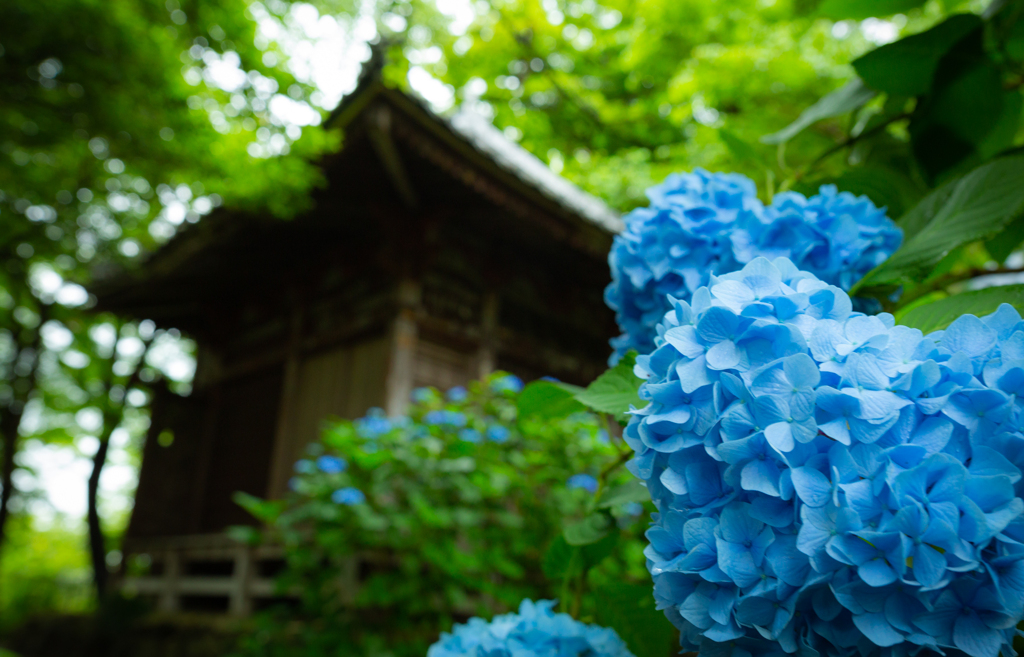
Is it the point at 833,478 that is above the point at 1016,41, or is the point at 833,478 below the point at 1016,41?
below

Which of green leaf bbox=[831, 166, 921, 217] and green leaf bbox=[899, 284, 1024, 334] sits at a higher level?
green leaf bbox=[831, 166, 921, 217]

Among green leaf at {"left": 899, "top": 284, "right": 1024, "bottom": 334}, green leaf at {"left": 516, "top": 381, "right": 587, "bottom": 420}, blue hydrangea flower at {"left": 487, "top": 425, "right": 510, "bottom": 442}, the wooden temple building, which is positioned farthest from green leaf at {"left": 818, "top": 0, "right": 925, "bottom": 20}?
the wooden temple building

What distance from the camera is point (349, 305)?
5.41 meters

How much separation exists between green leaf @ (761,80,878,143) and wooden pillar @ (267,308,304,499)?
5.16 meters

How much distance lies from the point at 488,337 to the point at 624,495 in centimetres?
445

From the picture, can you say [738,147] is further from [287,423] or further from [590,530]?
[287,423]

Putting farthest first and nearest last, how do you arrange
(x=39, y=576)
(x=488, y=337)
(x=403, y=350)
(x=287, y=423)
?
1. (x=39, y=576)
2. (x=287, y=423)
3. (x=488, y=337)
4. (x=403, y=350)

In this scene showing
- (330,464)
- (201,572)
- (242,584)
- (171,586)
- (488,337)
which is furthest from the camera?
(201,572)

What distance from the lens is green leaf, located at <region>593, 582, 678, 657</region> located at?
71 centimetres

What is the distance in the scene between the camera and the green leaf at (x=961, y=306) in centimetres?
58

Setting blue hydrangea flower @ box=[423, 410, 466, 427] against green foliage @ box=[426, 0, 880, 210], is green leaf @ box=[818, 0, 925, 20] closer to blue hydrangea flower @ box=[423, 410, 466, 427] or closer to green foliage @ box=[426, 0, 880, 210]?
blue hydrangea flower @ box=[423, 410, 466, 427]

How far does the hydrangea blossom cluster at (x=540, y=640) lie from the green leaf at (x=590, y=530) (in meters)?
0.09

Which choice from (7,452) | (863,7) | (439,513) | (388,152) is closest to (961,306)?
(863,7)

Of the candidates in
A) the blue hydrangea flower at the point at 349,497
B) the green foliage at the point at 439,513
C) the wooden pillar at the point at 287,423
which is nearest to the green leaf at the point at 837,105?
the green foliage at the point at 439,513
